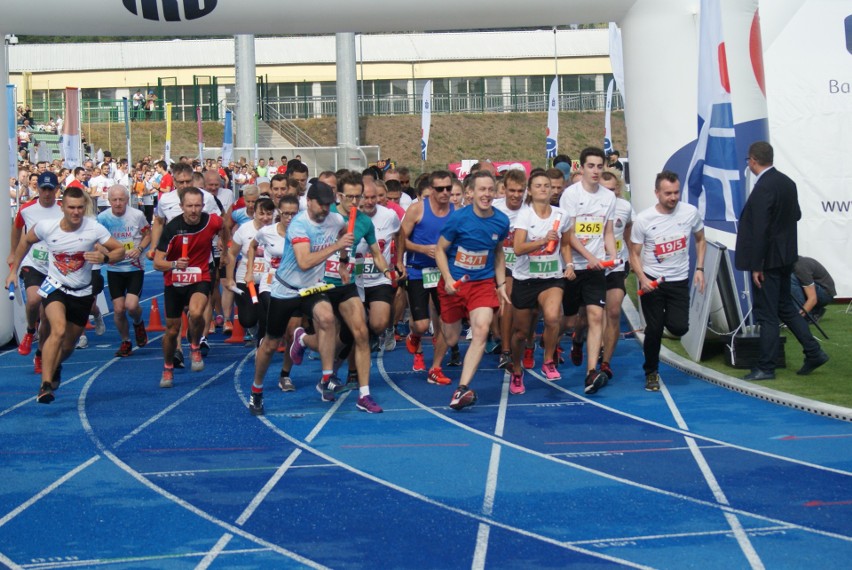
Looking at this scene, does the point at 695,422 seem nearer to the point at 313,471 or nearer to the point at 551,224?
the point at 551,224

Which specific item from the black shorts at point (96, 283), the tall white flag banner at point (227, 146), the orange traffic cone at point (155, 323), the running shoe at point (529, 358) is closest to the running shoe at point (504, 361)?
the running shoe at point (529, 358)

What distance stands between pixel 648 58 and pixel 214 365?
5.73 m

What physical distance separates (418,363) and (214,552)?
6.33 meters

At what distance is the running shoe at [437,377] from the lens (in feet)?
38.1

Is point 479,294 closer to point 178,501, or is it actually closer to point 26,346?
point 178,501

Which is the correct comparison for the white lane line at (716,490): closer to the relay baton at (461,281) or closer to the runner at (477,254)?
the runner at (477,254)

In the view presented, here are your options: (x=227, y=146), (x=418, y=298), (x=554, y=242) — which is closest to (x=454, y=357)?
(x=418, y=298)

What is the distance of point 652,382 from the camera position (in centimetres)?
1094

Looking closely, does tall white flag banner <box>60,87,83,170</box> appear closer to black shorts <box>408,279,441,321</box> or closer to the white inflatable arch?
the white inflatable arch

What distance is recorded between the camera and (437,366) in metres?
11.7

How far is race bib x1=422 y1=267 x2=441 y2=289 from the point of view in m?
12.2

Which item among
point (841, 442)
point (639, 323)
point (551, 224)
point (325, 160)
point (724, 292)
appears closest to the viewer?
point (841, 442)

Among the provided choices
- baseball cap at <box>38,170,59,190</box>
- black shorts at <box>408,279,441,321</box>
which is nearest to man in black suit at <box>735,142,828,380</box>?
black shorts at <box>408,279,441,321</box>

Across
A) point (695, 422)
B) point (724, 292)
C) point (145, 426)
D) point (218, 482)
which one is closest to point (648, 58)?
point (724, 292)
